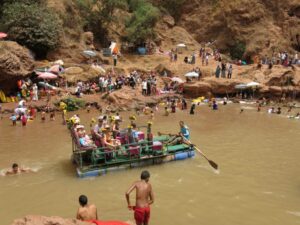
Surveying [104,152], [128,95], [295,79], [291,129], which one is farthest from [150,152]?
[295,79]

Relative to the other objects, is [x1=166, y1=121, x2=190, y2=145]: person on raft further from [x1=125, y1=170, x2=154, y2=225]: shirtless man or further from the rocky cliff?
the rocky cliff

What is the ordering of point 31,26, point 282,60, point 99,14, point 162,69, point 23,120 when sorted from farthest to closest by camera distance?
1. point 99,14
2. point 282,60
3. point 162,69
4. point 31,26
5. point 23,120

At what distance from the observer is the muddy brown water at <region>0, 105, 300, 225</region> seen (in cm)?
1205

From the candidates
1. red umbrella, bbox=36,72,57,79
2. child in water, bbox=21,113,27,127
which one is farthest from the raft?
red umbrella, bbox=36,72,57,79

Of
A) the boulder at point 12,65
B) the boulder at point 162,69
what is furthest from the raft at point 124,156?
the boulder at point 162,69

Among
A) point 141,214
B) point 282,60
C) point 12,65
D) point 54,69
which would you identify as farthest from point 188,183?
point 282,60

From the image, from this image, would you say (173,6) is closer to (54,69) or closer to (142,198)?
(54,69)

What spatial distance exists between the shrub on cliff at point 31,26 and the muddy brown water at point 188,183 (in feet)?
41.8

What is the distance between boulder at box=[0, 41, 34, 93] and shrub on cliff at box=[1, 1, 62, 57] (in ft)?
10.2

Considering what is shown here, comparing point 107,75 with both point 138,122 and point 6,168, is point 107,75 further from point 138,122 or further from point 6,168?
point 6,168

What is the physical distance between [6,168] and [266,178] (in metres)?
9.82

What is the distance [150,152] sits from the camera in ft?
52.1

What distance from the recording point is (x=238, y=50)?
45.6 metres

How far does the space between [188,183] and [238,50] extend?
1326 inches
